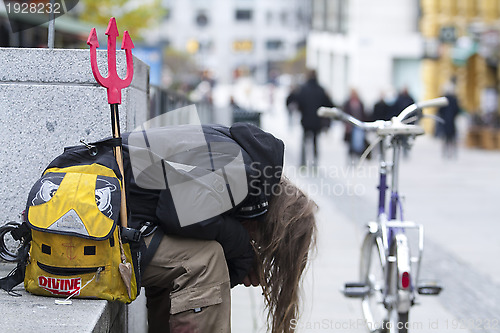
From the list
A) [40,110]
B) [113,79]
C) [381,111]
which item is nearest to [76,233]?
[113,79]

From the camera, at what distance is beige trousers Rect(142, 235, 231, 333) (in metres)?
2.85

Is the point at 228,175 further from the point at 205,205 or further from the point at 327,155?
the point at 327,155

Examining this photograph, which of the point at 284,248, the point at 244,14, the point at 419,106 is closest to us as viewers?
the point at 284,248

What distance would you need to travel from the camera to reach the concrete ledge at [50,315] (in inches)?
103

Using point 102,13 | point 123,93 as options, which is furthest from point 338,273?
point 102,13

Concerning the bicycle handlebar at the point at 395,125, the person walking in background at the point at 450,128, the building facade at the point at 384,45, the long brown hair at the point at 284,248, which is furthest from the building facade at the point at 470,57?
the long brown hair at the point at 284,248

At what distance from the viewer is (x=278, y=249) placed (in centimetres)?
312

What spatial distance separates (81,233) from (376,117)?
14.4 meters

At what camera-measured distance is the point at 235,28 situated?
10831cm

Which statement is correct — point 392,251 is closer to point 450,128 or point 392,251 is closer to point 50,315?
point 50,315

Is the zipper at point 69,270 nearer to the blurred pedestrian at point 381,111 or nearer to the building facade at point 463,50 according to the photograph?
the blurred pedestrian at point 381,111

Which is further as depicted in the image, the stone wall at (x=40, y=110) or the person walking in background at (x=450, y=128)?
the person walking in background at (x=450, y=128)

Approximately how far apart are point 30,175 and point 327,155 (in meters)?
15.3

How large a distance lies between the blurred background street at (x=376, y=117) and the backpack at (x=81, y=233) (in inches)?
31.7
